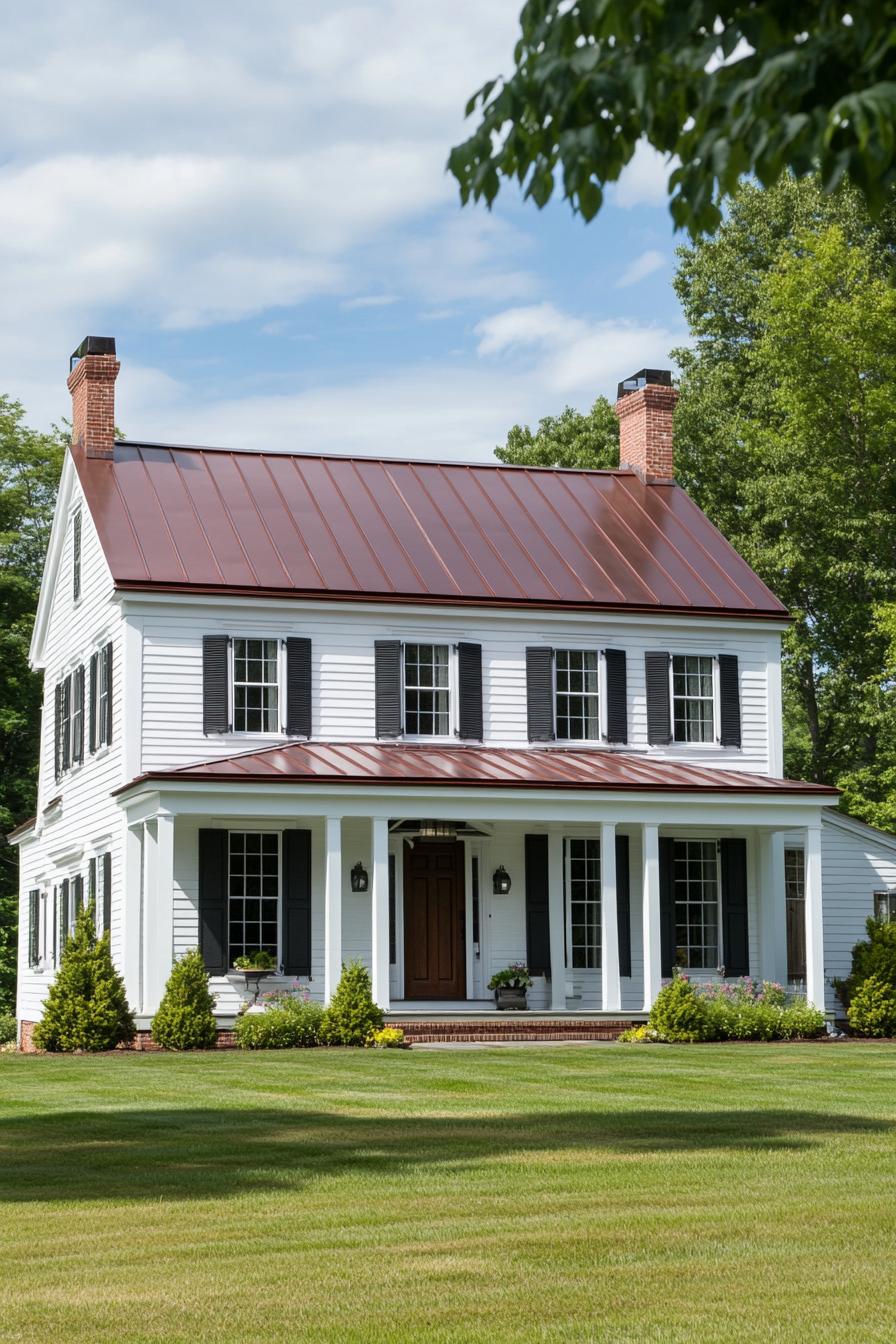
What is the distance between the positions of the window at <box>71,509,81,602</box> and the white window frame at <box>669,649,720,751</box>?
10049 mm

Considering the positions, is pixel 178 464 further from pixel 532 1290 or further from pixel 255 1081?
pixel 532 1290

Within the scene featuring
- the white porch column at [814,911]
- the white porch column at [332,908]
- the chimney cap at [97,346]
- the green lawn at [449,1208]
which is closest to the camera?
the green lawn at [449,1208]

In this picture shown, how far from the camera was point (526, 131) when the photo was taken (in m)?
5.72

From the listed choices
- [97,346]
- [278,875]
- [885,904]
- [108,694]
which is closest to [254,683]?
[108,694]

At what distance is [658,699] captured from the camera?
3020 cm

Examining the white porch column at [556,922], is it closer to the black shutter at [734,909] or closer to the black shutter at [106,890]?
the black shutter at [734,909]

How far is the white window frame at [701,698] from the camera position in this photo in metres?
30.3

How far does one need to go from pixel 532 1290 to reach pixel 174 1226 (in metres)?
2.62

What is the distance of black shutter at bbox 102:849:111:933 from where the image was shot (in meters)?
29.0

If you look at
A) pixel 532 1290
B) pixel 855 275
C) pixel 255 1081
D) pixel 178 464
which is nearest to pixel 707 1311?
pixel 532 1290

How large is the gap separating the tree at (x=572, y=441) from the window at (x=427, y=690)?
1752 centimetres

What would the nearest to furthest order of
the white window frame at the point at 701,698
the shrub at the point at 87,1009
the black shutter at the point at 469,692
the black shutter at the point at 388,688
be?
the shrub at the point at 87,1009
the black shutter at the point at 388,688
the black shutter at the point at 469,692
the white window frame at the point at 701,698

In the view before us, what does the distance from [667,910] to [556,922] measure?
1803 mm

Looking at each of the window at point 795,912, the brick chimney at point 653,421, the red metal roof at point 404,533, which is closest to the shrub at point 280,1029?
the red metal roof at point 404,533
